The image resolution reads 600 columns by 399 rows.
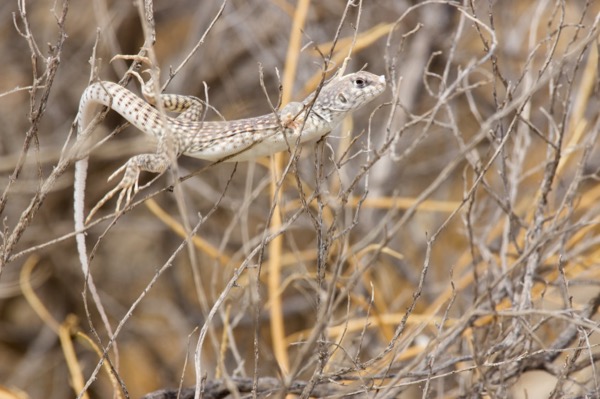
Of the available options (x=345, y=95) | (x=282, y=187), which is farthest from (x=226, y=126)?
(x=282, y=187)

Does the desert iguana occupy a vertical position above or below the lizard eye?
below

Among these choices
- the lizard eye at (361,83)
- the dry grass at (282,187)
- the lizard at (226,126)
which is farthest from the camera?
the dry grass at (282,187)

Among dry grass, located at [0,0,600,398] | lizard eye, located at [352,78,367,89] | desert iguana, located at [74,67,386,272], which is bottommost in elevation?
dry grass, located at [0,0,600,398]

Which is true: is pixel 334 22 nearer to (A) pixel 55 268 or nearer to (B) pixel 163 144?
(A) pixel 55 268

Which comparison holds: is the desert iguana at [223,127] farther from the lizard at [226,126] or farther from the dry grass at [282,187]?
the dry grass at [282,187]

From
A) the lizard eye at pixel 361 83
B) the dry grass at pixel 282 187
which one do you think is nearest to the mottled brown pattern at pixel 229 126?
the lizard eye at pixel 361 83

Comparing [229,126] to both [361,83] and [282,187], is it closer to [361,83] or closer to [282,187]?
[361,83]

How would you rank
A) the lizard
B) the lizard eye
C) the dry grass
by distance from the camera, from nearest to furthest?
the lizard, the lizard eye, the dry grass

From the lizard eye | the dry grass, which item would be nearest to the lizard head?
the lizard eye

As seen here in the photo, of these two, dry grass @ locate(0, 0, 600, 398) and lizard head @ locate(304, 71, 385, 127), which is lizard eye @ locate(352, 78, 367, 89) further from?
dry grass @ locate(0, 0, 600, 398)

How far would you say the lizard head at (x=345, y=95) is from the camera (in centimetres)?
229

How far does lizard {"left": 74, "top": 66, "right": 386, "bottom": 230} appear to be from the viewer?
7.30 feet

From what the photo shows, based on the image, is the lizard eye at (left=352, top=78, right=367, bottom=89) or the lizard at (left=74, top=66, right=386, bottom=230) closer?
the lizard at (left=74, top=66, right=386, bottom=230)

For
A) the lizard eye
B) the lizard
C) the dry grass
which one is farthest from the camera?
the dry grass
